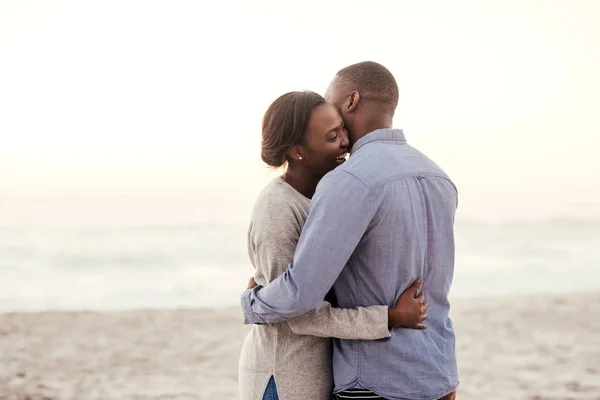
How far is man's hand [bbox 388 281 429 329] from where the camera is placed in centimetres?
202

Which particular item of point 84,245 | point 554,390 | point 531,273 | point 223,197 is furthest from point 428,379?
point 223,197

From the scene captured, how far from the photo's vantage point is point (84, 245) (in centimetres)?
2116

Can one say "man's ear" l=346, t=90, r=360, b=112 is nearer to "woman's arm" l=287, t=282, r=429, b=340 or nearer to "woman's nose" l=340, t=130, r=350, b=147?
"woman's nose" l=340, t=130, r=350, b=147

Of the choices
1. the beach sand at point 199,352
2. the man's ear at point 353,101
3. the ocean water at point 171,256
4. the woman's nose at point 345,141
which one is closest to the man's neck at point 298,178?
the woman's nose at point 345,141

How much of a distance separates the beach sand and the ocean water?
3953 millimetres

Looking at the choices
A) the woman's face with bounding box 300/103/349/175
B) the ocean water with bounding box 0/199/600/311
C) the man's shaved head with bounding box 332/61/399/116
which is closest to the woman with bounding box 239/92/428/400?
the woman's face with bounding box 300/103/349/175

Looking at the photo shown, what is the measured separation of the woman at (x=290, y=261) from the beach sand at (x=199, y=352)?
4212 millimetres

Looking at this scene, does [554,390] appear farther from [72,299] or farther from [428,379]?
[72,299]

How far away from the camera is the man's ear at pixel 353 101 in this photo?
7.54 feet

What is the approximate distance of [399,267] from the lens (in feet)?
6.67

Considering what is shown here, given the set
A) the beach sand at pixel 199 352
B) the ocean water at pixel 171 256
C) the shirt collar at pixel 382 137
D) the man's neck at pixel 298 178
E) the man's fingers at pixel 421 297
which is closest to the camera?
the man's fingers at pixel 421 297

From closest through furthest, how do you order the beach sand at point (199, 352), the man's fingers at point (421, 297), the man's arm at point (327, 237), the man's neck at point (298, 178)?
the man's arm at point (327, 237) → the man's fingers at point (421, 297) → the man's neck at point (298, 178) → the beach sand at point (199, 352)

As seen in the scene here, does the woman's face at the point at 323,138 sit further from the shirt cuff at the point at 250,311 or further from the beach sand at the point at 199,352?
the beach sand at the point at 199,352

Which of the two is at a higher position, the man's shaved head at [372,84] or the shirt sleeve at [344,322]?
the man's shaved head at [372,84]
